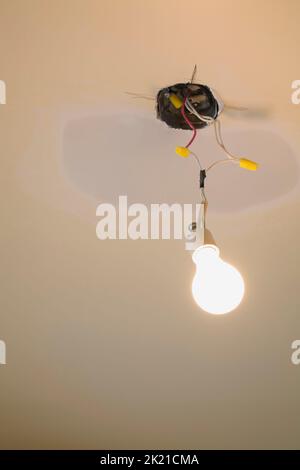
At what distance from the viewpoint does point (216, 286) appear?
0.67m

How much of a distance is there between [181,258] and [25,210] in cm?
39

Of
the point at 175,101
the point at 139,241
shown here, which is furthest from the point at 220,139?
the point at 139,241

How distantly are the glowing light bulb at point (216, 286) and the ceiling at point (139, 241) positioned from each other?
0.26m

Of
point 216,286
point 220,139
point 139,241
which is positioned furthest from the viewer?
point 139,241

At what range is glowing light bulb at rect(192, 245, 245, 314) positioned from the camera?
0.66m

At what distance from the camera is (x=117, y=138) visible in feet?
2.73

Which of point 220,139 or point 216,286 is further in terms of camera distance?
Result: point 220,139

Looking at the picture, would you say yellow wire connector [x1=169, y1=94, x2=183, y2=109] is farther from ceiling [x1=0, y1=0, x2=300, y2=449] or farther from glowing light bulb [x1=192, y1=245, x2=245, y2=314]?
glowing light bulb [x1=192, y1=245, x2=245, y2=314]

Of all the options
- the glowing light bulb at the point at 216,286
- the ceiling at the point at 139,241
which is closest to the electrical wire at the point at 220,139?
the ceiling at the point at 139,241

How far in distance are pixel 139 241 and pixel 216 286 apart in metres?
0.34

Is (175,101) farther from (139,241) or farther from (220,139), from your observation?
(139,241)

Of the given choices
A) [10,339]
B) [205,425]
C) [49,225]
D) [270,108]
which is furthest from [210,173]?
[205,425]

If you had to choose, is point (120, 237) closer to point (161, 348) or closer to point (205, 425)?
point (161, 348)

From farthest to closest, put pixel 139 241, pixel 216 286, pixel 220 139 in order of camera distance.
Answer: pixel 139 241
pixel 220 139
pixel 216 286
